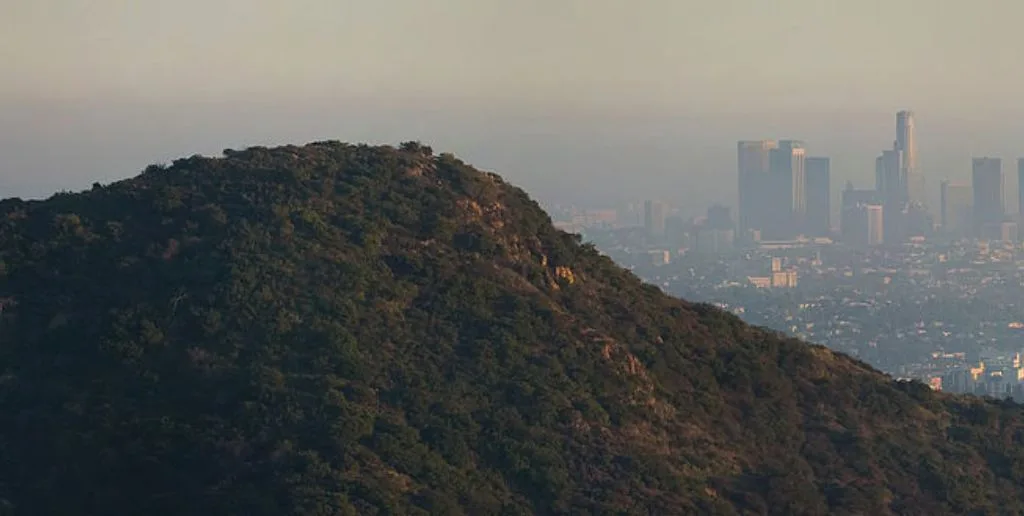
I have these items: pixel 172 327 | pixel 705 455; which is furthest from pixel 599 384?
pixel 172 327

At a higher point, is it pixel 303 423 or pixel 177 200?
pixel 177 200

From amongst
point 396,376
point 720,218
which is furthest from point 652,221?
point 396,376

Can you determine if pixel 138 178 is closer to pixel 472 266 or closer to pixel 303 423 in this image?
pixel 472 266

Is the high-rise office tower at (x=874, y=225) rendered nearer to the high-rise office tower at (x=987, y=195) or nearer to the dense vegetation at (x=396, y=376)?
the high-rise office tower at (x=987, y=195)

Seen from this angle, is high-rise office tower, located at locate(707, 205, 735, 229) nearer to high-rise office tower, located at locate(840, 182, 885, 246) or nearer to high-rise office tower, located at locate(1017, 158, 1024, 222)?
high-rise office tower, located at locate(840, 182, 885, 246)

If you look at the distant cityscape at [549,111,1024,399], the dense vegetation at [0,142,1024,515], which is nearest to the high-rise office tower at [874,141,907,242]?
the distant cityscape at [549,111,1024,399]

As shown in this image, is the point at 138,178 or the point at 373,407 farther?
the point at 138,178
